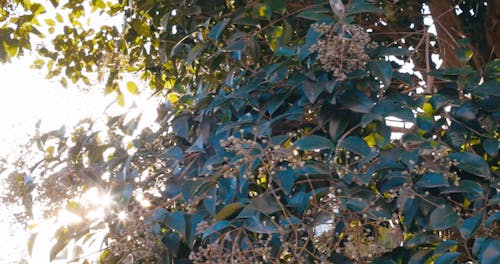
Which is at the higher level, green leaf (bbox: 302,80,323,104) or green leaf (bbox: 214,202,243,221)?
green leaf (bbox: 302,80,323,104)

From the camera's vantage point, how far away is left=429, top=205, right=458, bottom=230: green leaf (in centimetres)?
113

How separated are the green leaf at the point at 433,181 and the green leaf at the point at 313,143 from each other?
16 centimetres

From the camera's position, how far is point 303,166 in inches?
47.1

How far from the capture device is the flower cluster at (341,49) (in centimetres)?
121

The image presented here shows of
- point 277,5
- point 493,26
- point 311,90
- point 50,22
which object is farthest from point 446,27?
point 50,22

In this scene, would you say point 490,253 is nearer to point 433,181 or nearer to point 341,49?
point 433,181

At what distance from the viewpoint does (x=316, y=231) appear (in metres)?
1.20

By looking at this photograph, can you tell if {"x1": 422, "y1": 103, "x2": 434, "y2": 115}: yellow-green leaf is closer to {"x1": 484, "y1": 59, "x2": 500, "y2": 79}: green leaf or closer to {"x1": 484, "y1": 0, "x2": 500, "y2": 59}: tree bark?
{"x1": 484, "y1": 59, "x2": 500, "y2": 79}: green leaf

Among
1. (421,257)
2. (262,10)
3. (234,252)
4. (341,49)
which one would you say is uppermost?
(262,10)

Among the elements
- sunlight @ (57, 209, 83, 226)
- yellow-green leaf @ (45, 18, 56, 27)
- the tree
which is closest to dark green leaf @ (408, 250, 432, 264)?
the tree

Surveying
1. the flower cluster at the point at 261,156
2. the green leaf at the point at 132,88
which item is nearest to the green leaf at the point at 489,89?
the flower cluster at the point at 261,156

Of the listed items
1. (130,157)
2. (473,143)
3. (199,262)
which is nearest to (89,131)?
(130,157)

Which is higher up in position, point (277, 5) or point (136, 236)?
point (277, 5)

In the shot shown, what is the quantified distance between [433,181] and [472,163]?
0.24ft
